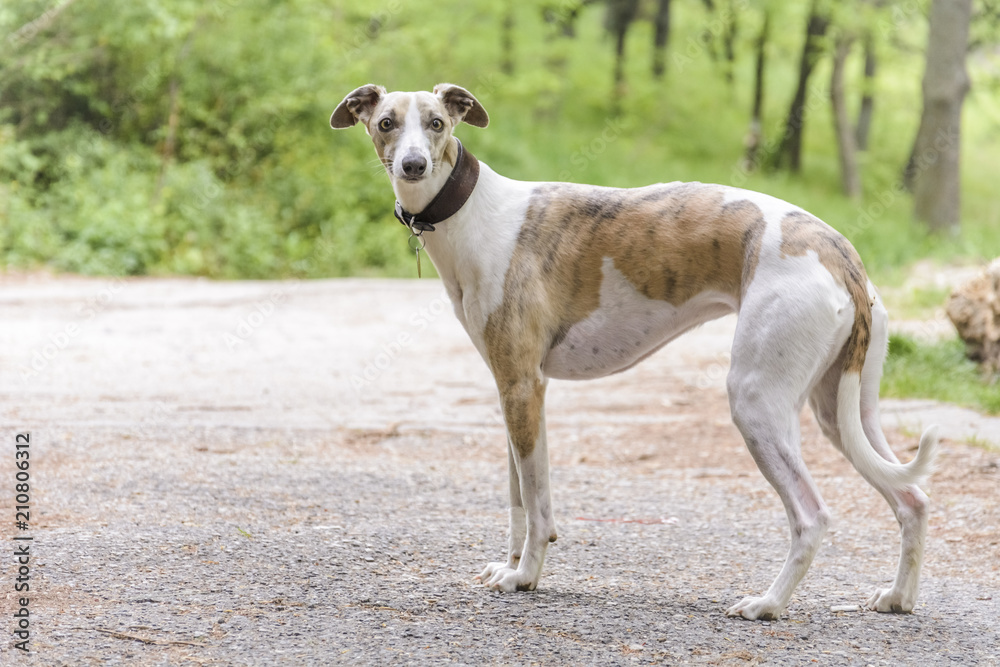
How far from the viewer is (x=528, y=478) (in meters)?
3.84

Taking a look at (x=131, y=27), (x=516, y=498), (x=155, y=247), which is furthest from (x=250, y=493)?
(x=131, y=27)

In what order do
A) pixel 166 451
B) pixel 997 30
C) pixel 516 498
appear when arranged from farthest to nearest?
1. pixel 997 30
2. pixel 166 451
3. pixel 516 498

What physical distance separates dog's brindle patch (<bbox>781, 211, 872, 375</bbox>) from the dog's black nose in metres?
1.32

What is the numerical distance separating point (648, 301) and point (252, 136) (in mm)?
14796

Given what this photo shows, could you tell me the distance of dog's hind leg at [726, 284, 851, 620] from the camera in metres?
3.42

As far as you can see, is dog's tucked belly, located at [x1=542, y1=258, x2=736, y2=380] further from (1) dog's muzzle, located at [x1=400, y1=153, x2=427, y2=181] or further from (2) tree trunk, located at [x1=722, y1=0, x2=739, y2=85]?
(2) tree trunk, located at [x1=722, y1=0, x2=739, y2=85]

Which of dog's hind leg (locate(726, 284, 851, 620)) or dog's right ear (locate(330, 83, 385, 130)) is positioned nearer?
dog's hind leg (locate(726, 284, 851, 620))

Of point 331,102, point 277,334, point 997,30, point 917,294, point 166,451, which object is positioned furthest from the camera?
point 997,30

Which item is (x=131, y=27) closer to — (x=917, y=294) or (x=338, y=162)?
(x=338, y=162)

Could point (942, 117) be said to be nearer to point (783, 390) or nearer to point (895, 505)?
point (895, 505)

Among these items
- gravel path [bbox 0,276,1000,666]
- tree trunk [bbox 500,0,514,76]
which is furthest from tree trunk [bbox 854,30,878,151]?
gravel path [bbox 0,276,1000,666]

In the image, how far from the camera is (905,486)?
359 centimetres

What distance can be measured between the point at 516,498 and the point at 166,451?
2.86m

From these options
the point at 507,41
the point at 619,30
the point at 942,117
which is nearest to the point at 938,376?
the point at 942,117
